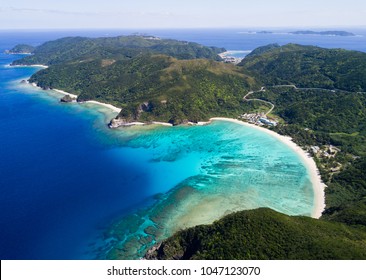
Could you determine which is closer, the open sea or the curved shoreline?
the open sea

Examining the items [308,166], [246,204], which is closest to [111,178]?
[246,204]

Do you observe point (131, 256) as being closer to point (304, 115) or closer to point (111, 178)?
point (111, 178)

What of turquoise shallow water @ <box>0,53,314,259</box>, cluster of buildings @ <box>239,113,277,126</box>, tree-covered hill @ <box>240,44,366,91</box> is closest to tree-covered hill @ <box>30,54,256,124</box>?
cluster of buildings @ <box>239,113,277,126</box>

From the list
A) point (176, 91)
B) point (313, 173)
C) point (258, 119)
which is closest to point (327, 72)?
point (258, 119)

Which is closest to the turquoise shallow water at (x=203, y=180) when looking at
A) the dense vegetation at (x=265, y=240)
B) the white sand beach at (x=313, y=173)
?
the white sand beach at (x=313, y=173)

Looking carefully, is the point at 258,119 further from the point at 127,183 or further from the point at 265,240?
the point at 265,240

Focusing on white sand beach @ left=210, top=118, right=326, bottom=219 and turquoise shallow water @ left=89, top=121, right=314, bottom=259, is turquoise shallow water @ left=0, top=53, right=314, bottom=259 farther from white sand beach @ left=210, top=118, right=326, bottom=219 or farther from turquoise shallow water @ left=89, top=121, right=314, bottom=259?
white sand beach @ left=210, top=118, right=326, bottom=219

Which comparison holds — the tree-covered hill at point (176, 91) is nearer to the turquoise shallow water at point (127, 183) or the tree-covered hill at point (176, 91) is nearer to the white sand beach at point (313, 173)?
the turquoise shallow water at point (127, 183)
